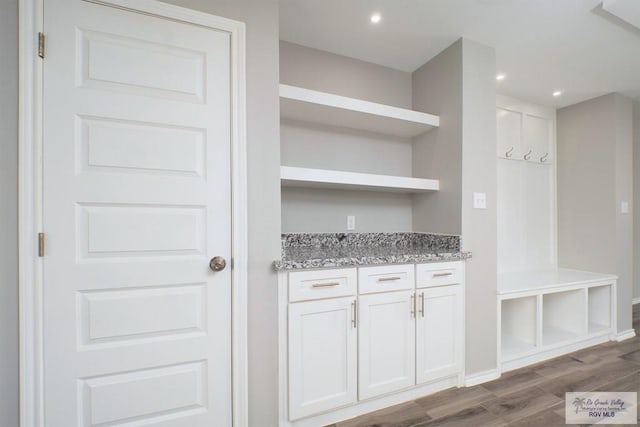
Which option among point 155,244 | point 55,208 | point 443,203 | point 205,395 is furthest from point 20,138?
point 443,203

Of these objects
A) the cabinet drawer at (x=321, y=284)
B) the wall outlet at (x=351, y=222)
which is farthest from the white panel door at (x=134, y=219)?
the wall outlet at (x=351, y=222)

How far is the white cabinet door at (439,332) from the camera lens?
1855 mm

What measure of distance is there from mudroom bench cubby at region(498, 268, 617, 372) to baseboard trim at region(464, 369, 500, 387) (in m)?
0.14

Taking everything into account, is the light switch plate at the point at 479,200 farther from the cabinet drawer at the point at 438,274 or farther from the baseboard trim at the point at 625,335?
the baseboard trim at the point at 625,335

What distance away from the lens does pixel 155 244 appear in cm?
133

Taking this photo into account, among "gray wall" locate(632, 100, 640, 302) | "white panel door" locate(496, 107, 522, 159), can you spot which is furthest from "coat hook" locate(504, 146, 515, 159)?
"gray wall" locate(632, 100, 640, 302)

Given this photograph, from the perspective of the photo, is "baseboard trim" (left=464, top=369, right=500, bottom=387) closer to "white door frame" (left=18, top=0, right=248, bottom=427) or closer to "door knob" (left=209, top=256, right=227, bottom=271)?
"door knob" (left=209, top=256, right=227, bottom=271)

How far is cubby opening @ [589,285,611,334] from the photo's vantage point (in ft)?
→ 9.30

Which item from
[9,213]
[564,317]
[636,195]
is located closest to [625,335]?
[564,317]

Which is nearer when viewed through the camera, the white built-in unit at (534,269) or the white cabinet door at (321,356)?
the white cabinet door at (321,356)

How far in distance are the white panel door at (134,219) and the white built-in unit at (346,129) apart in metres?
0.51

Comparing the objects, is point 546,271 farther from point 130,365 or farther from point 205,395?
point 130,365

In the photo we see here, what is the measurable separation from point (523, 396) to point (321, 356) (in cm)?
151

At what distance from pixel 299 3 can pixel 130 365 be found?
2.24 meters
